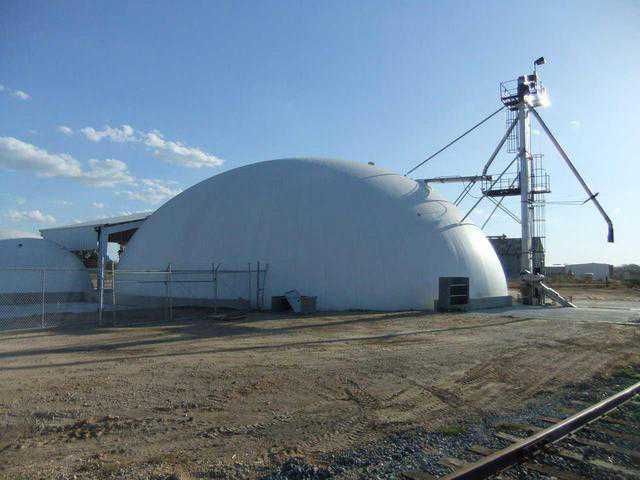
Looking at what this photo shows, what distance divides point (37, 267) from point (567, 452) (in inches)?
1135

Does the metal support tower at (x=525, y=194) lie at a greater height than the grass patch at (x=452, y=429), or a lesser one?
greater

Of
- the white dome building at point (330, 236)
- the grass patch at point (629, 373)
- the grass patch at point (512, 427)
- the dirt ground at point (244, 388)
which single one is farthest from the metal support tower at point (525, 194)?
the grass patch at point (512, 427)

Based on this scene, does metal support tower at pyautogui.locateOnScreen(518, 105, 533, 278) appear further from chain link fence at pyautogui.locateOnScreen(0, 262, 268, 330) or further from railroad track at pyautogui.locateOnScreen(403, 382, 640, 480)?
railroad track at pyautogui.locateOnScreen(403, 382, 640, 480)

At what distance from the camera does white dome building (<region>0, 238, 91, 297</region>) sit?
26219 millimetres

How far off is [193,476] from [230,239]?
20.9 metres

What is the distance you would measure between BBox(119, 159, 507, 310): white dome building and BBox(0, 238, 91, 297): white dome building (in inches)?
129

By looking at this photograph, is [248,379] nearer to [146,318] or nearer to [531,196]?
[146,318]

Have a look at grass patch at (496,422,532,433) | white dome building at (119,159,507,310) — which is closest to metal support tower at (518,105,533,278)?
white dome building at (119,159,507,310)

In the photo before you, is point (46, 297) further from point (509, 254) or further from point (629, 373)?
point (509, 254)

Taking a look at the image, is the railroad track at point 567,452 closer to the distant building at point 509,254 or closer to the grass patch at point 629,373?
the grass patch at point 629,373

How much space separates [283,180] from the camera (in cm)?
2752

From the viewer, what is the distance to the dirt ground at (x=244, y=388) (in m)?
5.96

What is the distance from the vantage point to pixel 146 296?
26578mm

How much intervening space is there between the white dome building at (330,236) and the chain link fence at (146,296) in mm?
737
